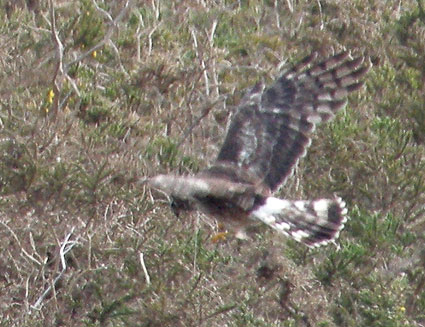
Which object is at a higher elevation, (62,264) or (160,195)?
(160,195)

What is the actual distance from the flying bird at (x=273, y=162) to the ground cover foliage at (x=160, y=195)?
0.77 feet

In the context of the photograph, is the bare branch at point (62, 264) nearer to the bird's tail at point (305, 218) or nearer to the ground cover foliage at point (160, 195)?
the ground cover foliage at point (160, 195)

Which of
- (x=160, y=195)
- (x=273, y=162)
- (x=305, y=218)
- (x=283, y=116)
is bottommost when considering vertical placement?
(x=160, y=195)

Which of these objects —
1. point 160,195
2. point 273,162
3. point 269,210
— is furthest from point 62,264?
point 273,162

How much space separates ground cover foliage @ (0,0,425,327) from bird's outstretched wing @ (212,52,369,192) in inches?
16.4

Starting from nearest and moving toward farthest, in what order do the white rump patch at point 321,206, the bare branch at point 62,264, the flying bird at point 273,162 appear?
1. the bare branch at point 62,264
2. the flying bird at point 273,162
3. the white rump patch at point 321,206

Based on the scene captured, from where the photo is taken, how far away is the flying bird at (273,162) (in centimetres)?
767

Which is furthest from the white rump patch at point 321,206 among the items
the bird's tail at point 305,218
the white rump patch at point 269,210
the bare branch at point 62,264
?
the bare branch at point 62,264

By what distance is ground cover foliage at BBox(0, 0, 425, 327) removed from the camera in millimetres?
7785

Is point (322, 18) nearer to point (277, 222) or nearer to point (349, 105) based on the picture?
point (349, 105)

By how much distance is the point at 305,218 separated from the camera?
7934mm

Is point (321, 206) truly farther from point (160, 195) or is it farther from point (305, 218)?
point (160, 195)

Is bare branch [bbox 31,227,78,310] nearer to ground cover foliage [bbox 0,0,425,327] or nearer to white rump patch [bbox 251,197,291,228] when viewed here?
ground cover foliage [bbox 0,0,425,327]

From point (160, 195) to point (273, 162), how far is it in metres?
0.69
